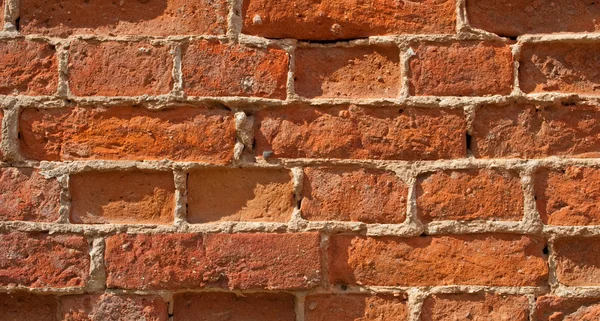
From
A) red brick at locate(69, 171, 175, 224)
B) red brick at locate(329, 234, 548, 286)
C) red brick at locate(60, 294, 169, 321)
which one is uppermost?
red brick at locate(69, 171, 175, 224)

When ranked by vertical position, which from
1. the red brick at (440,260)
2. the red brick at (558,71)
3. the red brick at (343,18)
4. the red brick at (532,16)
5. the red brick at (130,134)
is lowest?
the red brick at (440,260)

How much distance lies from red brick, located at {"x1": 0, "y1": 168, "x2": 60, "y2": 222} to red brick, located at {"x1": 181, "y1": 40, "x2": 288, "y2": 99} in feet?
0.96

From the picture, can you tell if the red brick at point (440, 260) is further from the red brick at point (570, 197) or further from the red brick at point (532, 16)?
the red brick at point (532, 16)

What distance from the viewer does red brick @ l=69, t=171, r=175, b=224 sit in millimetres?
1064

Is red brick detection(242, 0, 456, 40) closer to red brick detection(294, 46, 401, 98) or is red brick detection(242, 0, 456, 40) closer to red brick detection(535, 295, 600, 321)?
red brick detection(294, 46, 401, 98)

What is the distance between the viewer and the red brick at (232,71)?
42.1 inches

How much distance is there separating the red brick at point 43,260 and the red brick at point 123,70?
0.26m

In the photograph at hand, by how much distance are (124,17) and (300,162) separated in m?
0.41

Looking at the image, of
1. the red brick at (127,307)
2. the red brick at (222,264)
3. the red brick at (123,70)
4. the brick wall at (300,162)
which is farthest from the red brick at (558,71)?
the red brick at (127,307)

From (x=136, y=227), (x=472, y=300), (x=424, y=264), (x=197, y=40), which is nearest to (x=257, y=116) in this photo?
(x=197, y=40)

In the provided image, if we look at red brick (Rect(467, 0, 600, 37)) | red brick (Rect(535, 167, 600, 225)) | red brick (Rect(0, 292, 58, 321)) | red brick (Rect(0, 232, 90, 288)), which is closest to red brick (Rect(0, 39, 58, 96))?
red brick (Rect(0, 232, 90, 288))

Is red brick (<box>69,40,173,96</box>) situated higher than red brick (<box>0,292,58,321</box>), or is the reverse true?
red brick (<box>69,40,173,96</box>)

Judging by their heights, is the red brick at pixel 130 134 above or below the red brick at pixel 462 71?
below

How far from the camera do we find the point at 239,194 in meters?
1.08
